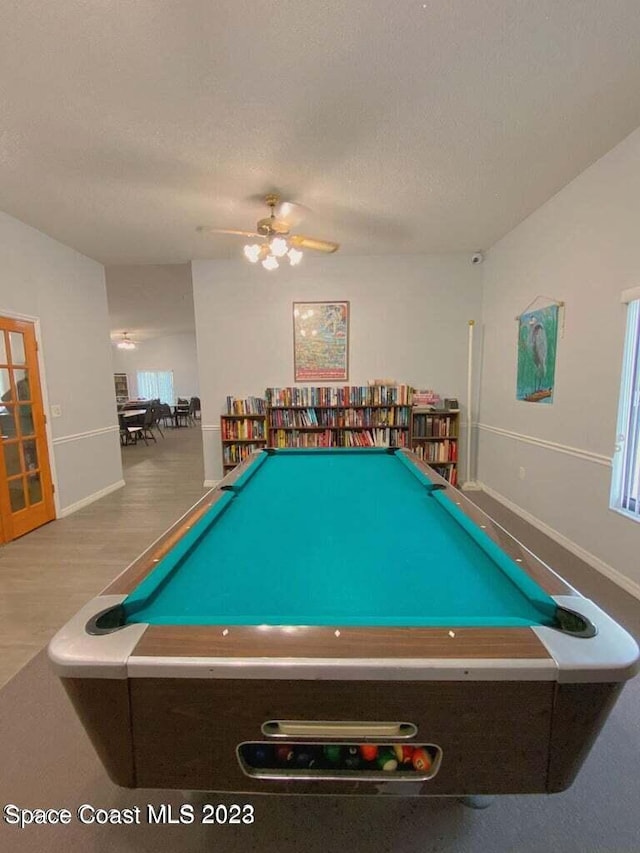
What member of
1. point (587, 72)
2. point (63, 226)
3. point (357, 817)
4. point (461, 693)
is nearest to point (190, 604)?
point (461, 693)

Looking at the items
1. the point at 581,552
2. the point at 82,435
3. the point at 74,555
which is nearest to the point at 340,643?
the point at 581,552

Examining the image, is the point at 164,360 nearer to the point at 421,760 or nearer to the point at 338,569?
the point at 338,569

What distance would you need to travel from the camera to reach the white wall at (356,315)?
13.3 ft

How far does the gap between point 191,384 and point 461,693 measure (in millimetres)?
12149

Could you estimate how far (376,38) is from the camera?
1500mm

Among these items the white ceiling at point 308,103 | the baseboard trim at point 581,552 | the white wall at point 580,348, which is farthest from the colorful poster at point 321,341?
the baseboard trim at point 581,552

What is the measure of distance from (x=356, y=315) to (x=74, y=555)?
3.50 meters

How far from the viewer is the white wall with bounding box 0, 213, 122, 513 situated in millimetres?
3105

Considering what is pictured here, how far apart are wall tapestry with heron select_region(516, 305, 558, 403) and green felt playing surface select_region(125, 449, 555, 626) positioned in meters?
2.00

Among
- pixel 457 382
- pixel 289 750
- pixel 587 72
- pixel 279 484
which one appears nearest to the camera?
pixel 289 750

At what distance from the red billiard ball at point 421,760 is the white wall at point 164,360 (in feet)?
39.0

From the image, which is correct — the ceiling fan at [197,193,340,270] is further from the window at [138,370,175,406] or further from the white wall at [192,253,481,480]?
the window at [138,370,175,406]

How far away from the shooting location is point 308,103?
1829 millimetres

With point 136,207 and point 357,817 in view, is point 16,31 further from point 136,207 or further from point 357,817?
point 357,817
